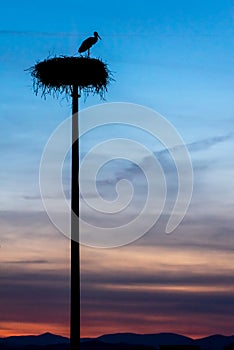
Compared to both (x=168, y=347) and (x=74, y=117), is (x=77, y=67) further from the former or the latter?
(x=168, y=347)

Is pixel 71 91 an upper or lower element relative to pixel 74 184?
upper

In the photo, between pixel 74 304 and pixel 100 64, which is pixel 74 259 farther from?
pixel 100 64

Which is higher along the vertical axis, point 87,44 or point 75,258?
point 87,44

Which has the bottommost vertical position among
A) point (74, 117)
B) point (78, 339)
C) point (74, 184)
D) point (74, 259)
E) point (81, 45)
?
point (78, 339)

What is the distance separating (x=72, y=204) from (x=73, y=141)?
1792 mm

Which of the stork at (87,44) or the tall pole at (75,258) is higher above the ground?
the stork at (87,44)

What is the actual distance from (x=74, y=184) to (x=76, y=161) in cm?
65

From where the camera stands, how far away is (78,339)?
26.9m

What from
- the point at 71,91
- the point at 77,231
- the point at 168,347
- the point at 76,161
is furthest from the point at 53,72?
the point at 168,347

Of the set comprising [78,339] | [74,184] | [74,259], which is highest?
[74,184]

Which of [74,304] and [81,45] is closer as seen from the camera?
[74,304]

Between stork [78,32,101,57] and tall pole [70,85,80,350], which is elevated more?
stork [78,32,101,57]

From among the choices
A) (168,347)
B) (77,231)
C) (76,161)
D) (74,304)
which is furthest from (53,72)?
(168,347)

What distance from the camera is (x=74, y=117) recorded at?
28219 millimetres
